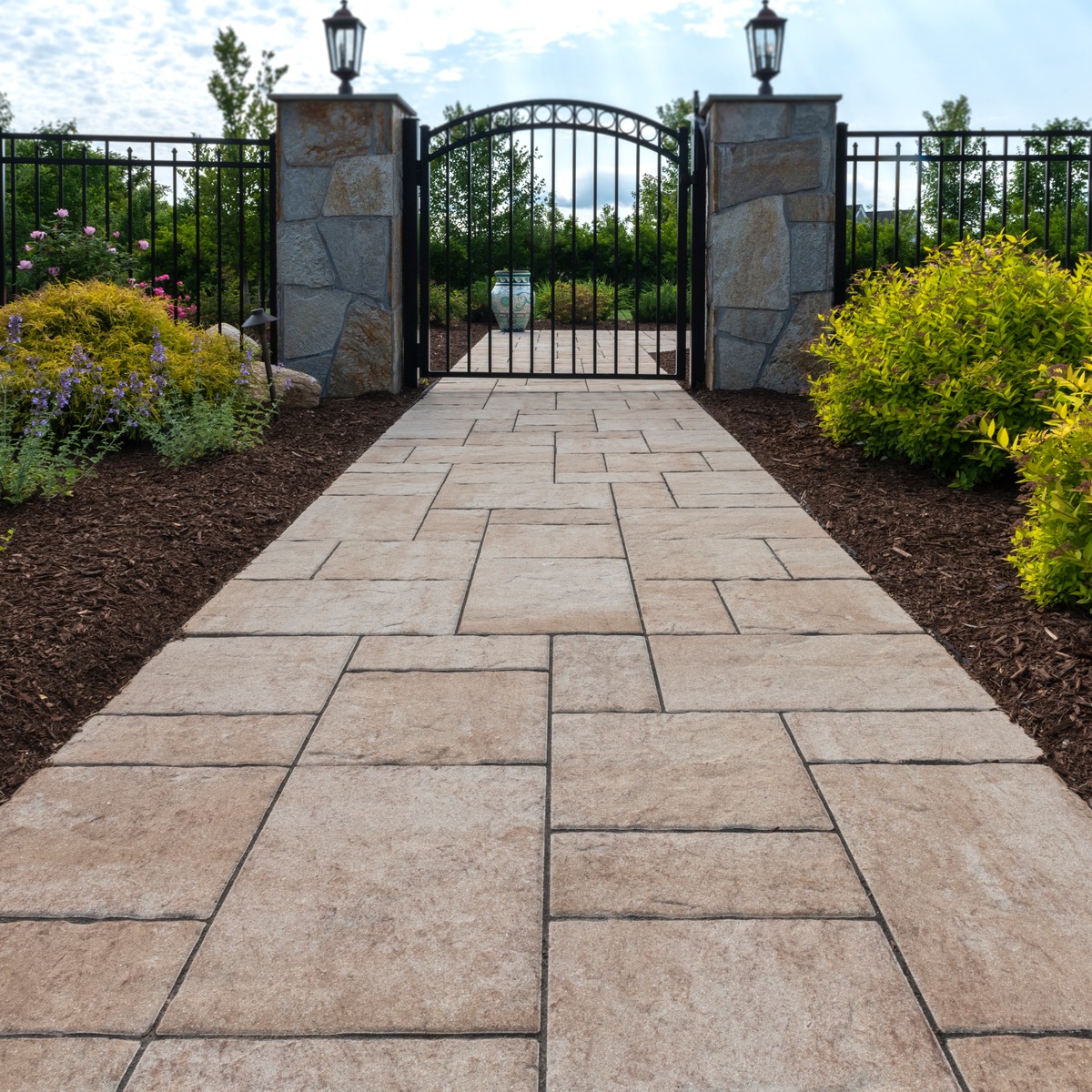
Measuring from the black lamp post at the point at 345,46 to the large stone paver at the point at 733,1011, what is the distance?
7474 mm

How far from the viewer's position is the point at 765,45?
8.01 meters

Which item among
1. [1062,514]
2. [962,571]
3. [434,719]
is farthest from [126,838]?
[962,571]

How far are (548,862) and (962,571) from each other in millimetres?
2214

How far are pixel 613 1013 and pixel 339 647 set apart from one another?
5.32 feet

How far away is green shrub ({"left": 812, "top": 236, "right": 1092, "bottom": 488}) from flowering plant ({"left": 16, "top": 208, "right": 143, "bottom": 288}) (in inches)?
227

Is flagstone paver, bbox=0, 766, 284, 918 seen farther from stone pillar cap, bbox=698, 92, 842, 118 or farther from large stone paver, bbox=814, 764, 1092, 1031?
stone pillar cap, bbox=698, 92, 842, 118

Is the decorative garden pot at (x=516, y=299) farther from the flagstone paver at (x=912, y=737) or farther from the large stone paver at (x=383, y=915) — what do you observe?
the large stone paver at (x=383, y=915)

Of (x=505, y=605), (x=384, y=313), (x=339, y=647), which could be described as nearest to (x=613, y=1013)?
(x=339, y=647)

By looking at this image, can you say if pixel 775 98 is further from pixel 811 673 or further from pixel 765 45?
pixel 811 673

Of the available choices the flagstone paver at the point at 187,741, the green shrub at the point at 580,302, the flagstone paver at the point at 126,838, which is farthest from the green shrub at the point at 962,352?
the green shrub at the point at 580,302

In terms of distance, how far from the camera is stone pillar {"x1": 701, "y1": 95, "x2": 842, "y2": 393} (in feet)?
25.6

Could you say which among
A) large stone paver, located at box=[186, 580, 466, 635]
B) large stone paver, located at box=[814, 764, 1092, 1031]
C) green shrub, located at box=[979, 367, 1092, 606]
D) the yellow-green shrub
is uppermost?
the yellow-green shrub

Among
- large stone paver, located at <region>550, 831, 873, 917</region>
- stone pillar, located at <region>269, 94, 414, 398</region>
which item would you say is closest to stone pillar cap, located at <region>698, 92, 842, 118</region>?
stone pillar, located at <region>269, 94, 414, 398</region>

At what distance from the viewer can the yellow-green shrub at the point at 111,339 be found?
19.3ft
